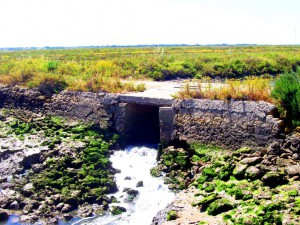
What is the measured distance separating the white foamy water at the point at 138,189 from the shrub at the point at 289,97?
4.23m

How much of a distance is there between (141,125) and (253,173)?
7.03 meters

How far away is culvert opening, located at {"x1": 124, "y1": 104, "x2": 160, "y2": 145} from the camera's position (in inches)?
666

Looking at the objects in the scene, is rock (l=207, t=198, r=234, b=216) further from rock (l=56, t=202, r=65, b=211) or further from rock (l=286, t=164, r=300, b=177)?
rock (l=56, t=202, r=65, b=211)

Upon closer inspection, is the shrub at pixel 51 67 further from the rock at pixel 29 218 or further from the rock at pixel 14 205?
the rock at pixel 29 218

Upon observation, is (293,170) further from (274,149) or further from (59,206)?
(59,206)

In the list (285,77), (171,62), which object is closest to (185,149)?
(285,77)

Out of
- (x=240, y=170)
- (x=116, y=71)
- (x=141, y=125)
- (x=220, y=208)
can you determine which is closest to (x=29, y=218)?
(x=220, y=208)

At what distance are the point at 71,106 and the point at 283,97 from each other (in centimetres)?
891

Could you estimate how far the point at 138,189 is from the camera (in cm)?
1351

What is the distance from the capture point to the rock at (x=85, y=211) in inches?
473

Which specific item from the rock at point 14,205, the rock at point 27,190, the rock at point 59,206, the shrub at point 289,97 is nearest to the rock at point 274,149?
the shrub at point 289,97

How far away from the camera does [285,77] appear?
45.1ft

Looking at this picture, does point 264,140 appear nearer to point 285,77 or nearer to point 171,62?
point 285,77

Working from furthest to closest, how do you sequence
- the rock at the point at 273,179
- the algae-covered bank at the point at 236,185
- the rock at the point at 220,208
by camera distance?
the rock at the point at 273,179
the rock at the point at 220,208
the algae-covered bank at the point at 236,185
